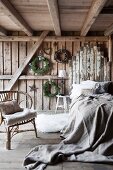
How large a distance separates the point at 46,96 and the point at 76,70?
3.90 ft

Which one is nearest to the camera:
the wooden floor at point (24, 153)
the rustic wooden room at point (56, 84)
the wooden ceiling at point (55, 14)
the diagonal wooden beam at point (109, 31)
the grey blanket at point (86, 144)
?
the wooden floor at point (24, 153)

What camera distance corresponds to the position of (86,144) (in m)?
3.47

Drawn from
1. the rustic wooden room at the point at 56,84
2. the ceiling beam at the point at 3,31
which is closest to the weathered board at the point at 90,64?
the rustic wooden room at the point at 56,84

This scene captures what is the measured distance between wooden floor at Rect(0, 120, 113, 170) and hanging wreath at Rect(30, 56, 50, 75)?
8.90 ft

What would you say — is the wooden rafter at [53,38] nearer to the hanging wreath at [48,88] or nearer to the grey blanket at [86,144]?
the hanging wreath at [48,88]

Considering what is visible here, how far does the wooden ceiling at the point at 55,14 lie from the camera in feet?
12.7

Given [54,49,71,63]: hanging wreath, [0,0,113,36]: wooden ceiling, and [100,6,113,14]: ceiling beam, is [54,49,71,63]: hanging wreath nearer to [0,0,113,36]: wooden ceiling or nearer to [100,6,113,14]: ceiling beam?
[0,0,113,36]: wooden ceiling

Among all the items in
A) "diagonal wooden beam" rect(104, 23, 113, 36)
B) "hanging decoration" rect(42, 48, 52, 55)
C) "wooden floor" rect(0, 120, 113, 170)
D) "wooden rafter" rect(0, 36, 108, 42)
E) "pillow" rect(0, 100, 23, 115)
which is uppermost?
"diagonal wooden beam" rect(104, 23, 113, 36)

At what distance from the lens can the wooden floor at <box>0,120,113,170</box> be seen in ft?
9.63

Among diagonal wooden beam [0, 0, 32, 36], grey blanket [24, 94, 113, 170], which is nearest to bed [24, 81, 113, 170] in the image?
grey blanket [24, 94, 113, 170]

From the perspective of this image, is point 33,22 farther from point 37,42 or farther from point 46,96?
point 46,96

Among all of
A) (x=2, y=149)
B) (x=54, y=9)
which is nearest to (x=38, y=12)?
(x=54, y=9)

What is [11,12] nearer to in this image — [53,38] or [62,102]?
[53,38]

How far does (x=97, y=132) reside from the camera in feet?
11.3
